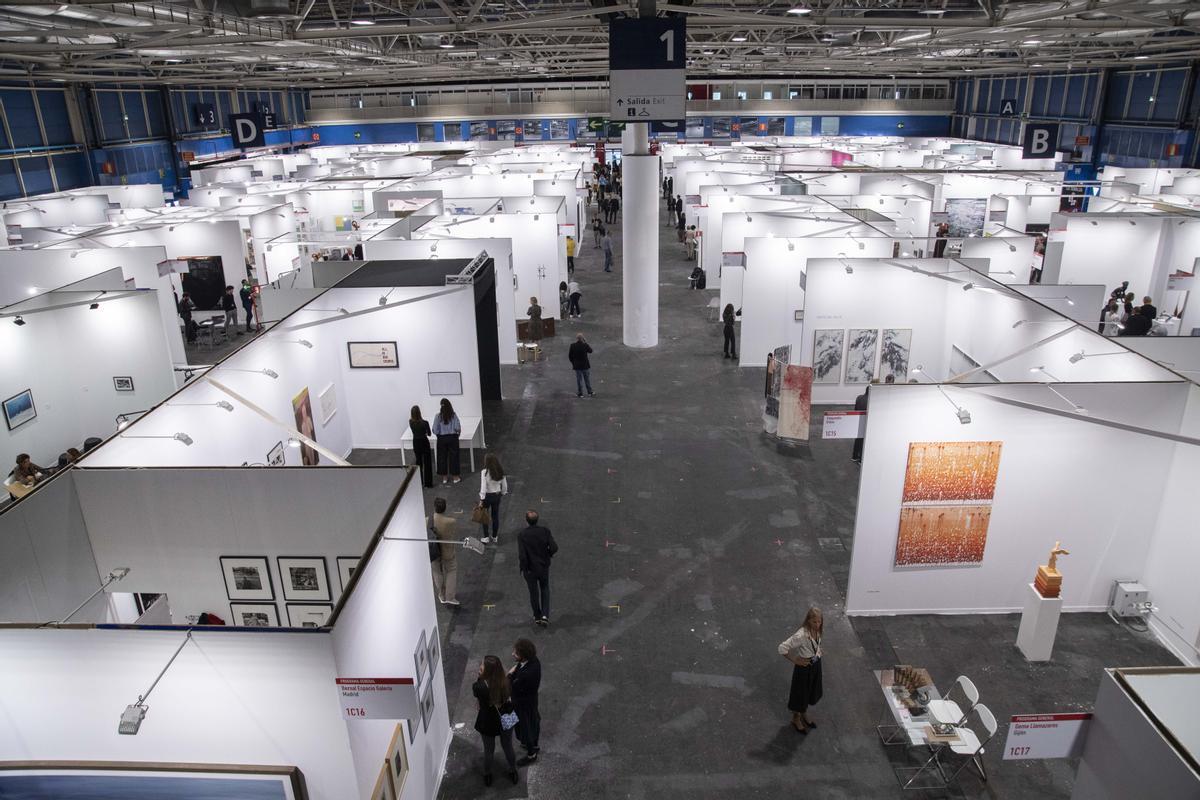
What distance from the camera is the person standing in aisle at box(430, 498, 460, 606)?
7196 millimetres

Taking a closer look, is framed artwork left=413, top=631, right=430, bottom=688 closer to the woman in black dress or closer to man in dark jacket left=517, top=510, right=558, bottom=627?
man in dark jacket left=517, top=510, right=558, bottom=627

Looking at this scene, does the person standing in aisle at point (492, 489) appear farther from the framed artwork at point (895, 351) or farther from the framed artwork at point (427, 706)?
the framed artwork at point (895, 351)

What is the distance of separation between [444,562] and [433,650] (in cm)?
177

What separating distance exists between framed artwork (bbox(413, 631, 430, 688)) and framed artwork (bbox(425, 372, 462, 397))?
18.7 ft

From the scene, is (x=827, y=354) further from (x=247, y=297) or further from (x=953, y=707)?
(x=247, y=297)

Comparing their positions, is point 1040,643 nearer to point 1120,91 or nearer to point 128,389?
point 128,389

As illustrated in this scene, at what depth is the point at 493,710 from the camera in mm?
5480

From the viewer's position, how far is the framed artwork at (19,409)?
31.4 feet

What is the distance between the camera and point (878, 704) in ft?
20.8

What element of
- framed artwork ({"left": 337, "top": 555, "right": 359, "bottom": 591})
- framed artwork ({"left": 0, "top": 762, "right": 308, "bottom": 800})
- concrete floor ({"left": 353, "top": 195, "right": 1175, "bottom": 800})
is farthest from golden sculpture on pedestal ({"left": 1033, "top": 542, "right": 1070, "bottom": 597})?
framed artwork ({"left": 0, "top": 762, "right": 308, "bottom": 800})

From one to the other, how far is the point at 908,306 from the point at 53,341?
11927mm

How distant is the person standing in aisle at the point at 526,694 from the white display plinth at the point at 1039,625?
4424mm

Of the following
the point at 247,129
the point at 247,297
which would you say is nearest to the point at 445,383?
the point at 247,297

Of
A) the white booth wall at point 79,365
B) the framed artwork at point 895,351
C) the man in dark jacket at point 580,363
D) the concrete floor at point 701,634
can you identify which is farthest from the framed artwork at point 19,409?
the framed artwork at point 895,351
